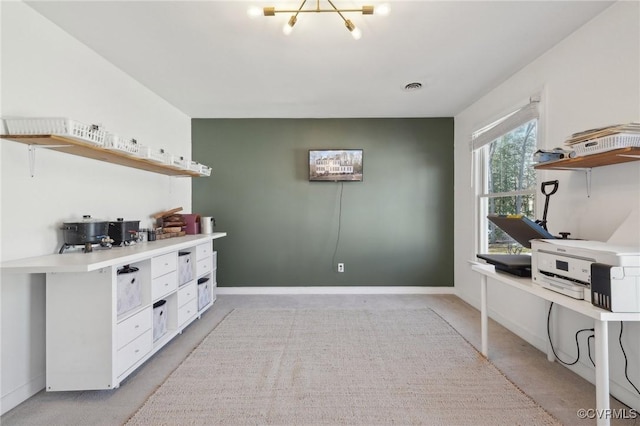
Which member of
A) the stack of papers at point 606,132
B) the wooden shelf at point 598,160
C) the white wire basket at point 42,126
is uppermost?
the white wire basket at point 42,126

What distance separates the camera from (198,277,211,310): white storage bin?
9.50ft

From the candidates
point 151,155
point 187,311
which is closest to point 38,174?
point 151,155

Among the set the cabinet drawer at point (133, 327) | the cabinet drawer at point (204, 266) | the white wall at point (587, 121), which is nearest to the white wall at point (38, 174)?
the cabinet drawer at point (133, 327)

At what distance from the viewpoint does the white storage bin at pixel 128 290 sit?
1.80m

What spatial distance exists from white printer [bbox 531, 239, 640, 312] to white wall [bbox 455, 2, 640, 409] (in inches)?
21.4

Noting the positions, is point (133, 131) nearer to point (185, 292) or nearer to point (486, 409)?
point (185, 292)

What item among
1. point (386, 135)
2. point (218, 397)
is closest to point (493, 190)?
point (386, 135)

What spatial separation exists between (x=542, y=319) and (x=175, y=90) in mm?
4174

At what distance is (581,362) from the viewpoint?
189cm

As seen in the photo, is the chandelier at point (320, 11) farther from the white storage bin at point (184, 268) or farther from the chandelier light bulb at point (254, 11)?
the white storage bin at point (184, 268)

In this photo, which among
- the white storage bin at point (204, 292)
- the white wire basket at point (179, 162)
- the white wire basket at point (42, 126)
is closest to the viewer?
the white wire basket at point (42, 126)

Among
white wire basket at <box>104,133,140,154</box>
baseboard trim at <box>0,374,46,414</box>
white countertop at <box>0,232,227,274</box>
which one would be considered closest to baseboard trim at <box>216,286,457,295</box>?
white countertop at <box>0,232,227,274</box>

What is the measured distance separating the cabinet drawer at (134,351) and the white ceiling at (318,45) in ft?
7.39

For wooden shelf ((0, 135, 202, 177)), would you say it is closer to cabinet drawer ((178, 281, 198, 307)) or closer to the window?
cabinet drawer ((178, 281, 198, 307))
